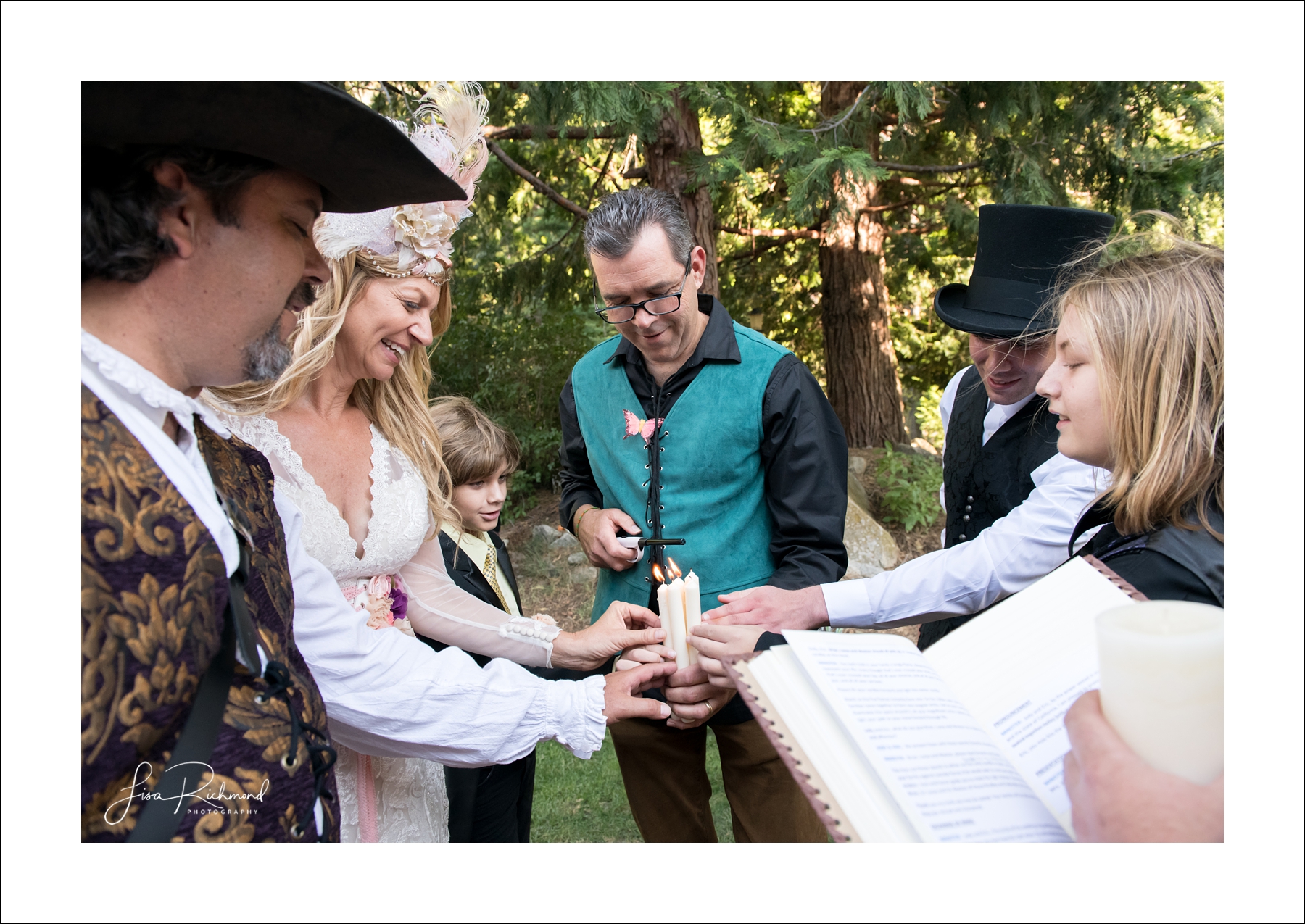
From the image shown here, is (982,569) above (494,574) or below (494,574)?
above

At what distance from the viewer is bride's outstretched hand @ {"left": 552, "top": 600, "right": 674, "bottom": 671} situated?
8.34 ft

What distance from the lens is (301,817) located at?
1.39 metres

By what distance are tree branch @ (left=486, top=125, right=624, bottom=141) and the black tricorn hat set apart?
4.44m

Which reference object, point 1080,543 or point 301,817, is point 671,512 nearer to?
point 1080,543

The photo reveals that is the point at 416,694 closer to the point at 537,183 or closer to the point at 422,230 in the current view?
the point at 422,230

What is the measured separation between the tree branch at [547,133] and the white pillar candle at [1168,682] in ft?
17.0

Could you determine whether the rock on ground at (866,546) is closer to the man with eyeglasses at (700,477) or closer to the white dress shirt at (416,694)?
the man with eyeglasses at (700,477)

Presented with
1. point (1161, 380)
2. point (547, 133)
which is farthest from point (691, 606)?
point (547, 133)

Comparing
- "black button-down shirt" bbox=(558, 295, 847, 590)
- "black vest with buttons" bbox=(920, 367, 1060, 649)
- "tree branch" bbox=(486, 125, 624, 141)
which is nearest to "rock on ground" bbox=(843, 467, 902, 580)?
"tree branch" bbox=(486, 125, 624, 141)

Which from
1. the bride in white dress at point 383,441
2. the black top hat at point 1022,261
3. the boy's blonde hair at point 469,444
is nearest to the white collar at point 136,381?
the bride in white dress at point 383,441

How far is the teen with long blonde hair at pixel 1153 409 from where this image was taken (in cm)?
160

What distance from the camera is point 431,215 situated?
2314 mm

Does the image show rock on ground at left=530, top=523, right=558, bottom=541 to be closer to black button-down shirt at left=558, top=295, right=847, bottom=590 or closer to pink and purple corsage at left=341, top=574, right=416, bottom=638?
black button-down shirt at left=558, top=295, right=847, bottom=590

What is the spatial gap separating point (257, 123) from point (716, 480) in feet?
6.66
